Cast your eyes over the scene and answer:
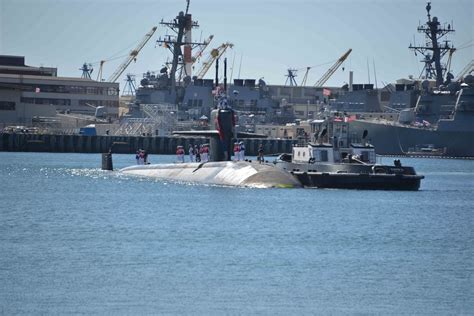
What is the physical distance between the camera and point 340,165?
67.2m

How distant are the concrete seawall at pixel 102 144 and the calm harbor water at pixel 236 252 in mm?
69010

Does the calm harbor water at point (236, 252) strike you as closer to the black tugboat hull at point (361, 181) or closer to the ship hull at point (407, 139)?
the black tugboat hull at point (361, 181)

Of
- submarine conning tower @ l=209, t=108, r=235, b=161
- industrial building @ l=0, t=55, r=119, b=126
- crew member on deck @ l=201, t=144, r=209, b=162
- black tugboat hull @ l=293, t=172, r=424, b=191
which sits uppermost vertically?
industrial building @ l=0, t=55, r=119, b=126

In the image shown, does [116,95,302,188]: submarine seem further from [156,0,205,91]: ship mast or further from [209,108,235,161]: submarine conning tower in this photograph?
[156,0,205,91]: ship mast

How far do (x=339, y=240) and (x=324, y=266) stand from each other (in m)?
6.70

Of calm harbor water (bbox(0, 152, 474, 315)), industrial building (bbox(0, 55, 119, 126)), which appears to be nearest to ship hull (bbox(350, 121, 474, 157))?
industrial building (bbox(0, 55, 119, 126))

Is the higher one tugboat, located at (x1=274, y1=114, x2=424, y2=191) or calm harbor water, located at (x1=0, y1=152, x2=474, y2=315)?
tugboat, located at (x1=274, y1=114, x2=424, y2=191)

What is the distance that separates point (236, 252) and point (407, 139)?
341 feet

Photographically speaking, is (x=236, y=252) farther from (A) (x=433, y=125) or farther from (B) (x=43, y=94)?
(B) (x=43, y=94)

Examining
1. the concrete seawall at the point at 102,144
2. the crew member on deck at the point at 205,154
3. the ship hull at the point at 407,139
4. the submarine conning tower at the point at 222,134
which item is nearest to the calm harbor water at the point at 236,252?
the submarine conning tower at the point at 222,134

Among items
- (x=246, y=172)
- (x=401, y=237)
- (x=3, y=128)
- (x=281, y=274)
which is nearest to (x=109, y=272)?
(x=281, y=274)

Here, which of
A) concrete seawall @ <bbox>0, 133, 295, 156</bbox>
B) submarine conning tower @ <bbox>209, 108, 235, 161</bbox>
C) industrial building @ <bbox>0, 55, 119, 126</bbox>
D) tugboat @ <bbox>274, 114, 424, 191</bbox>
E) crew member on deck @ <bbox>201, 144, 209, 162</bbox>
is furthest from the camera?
industrial building @ <bbox>0, 55, 119, 126</bbox>

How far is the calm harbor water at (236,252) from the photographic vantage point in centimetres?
3173

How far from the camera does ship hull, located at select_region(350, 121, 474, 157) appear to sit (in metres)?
139
